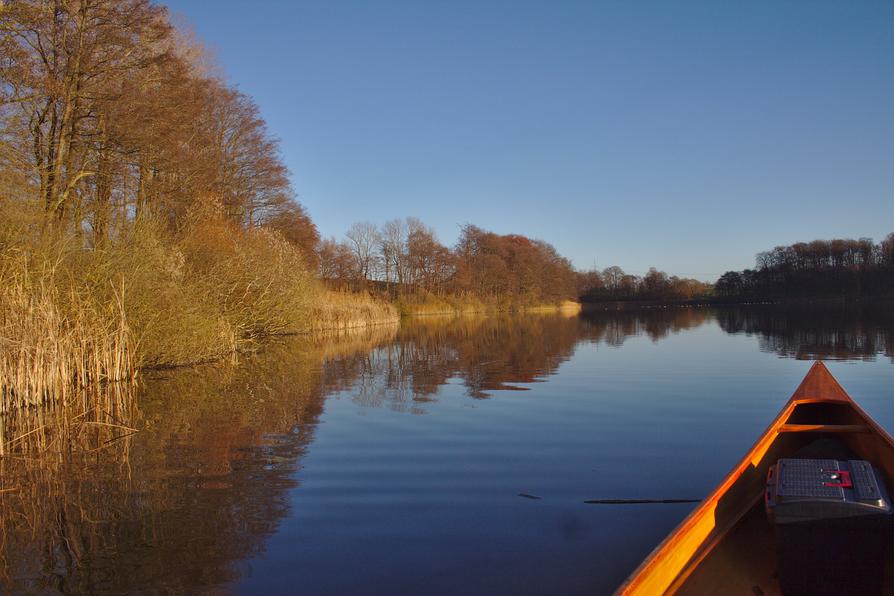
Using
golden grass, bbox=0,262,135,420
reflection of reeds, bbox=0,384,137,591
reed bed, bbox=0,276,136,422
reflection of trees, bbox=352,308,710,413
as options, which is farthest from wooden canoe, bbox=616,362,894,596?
golden grass, bbox=0,262,135,420

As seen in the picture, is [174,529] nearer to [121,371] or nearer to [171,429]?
[171,429]

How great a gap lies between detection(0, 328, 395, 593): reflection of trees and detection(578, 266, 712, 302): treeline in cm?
8202

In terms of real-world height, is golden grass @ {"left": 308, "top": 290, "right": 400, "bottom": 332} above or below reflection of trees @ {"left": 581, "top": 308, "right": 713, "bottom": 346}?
above

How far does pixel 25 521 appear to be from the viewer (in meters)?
4.49

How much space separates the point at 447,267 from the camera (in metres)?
57.1

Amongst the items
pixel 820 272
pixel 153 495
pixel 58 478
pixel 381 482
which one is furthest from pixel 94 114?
pixel 820 272

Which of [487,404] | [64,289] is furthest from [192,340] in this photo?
[487,404]

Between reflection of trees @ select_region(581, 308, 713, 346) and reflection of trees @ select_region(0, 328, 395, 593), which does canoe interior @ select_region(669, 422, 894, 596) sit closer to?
reflection of trees @ select_region(0, 328, 395, 593)

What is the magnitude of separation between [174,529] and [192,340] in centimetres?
989

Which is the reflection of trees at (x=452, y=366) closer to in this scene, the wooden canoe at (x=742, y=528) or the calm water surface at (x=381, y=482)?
the calm water surface at (x=381, y=482)

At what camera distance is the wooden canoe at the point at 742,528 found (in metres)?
2.96

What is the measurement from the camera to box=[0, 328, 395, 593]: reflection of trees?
3.69m

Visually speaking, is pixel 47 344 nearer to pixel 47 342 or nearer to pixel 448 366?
pixel 47 342

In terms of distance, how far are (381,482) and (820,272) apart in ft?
267
